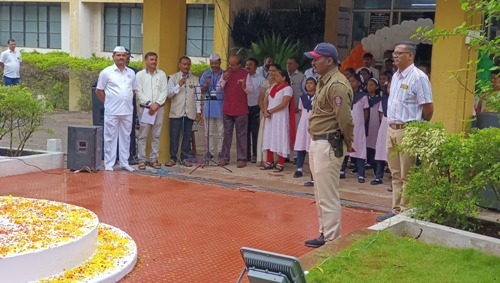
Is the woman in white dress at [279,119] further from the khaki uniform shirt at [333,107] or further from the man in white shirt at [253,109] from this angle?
the khaki uniform shirt at [333,107]

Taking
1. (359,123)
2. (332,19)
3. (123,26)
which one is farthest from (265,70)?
(123,26)

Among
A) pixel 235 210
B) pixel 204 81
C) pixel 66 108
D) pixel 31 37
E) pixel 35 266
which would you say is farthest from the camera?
pixel 31 37

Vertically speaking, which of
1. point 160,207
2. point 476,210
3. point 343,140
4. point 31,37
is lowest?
point 160,207

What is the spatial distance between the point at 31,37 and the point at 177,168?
549 inches

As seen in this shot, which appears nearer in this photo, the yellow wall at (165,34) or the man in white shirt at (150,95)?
the man in white shirt at (150,95)

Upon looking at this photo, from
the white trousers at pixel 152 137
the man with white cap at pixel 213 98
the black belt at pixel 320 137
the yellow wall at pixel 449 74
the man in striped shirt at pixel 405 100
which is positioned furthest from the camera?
the man with white cap at pixel 213 98

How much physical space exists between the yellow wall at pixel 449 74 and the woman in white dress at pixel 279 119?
8.63 feet

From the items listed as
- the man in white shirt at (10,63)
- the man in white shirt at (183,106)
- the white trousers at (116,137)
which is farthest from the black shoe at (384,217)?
the man in white shirt at (10,63)

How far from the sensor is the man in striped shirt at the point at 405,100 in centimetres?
686

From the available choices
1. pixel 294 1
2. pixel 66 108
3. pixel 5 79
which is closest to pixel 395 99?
pixel 294 1

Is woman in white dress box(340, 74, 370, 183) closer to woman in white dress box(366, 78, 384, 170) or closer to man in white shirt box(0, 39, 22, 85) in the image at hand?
woman in white dress box(366, 78, 384, 170)

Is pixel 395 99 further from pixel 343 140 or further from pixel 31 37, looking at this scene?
pixel 31 37

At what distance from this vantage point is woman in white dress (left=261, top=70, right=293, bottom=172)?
1035 cm

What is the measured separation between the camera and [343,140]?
617 centimetres
